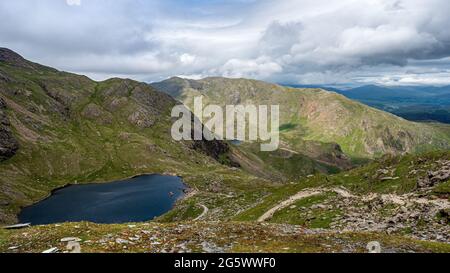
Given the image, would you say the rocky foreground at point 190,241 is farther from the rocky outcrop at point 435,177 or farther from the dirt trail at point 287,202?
the dirt trail at point 287,202

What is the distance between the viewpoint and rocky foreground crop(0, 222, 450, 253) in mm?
24906

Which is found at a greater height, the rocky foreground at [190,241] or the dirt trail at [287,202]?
the rocky foreground at [190,241]

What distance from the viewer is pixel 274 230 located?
34.2 m

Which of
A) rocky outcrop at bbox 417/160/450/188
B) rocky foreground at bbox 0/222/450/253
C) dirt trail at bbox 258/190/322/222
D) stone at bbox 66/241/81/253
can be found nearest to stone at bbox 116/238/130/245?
rocky foreground at bbox 0/222/450/253

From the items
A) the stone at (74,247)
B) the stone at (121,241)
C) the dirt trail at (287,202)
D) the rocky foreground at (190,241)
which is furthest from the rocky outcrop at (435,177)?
the stone at (74,247)

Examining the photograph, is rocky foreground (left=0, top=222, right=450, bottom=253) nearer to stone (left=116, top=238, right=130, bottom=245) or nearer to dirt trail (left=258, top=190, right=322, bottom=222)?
stone (left=116, top=238, right=130, bottom=245)

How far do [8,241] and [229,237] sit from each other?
1777 cm

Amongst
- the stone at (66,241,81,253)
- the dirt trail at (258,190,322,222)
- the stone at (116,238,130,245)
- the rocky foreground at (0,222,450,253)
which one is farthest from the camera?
the dirt trail at (258,190,322,222)

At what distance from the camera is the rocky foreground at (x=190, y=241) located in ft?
81.7

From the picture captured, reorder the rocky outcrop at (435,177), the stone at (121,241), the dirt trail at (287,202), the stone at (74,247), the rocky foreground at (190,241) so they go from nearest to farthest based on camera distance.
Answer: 1. the stone at (74,247)
2. the rocky foreground at (190,241)
3. the stone at (121,241)
4. the rocky outcrop at (435,177)
5. the dirt trail at (287,202)

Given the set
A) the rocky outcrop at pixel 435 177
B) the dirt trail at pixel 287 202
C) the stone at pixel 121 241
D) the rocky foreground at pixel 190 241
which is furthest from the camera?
the dirt trail at pixel 287 202

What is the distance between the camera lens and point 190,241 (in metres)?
27.5
